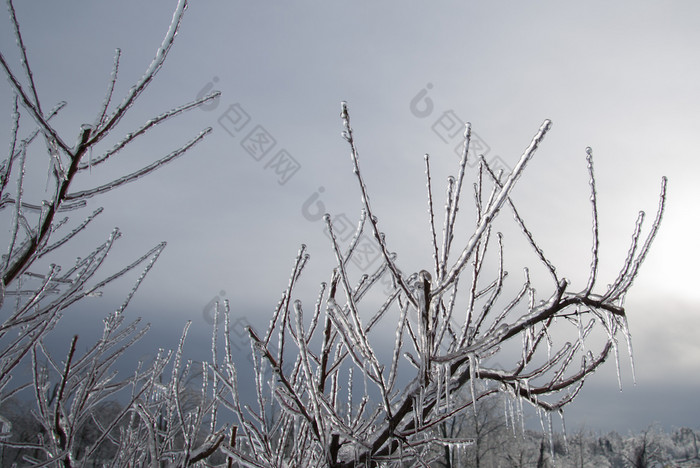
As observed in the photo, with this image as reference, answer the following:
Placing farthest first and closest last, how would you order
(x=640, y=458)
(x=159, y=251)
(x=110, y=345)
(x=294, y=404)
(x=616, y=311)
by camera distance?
(x=640, y=458) → (x=110, y=345) → (x=159, y=251) → (x=294, y=404) → (x=616, y=311)

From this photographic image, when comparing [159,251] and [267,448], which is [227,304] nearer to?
[159,251]

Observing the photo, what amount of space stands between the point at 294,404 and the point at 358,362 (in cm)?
52

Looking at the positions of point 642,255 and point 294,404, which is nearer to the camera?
point 642,255

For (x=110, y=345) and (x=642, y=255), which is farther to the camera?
(x=110, y=345)

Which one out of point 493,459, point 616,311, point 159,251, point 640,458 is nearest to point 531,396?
point 616,311

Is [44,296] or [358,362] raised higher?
[44,296]

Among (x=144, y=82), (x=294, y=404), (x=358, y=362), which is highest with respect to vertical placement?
(x=144, y=82)

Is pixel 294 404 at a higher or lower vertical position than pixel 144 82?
lower

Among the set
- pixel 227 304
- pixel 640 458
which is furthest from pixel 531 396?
pixel 640 458

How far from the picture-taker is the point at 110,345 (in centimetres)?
349

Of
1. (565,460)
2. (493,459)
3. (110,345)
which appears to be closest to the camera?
(110,345)

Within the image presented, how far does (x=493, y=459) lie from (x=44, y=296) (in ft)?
114

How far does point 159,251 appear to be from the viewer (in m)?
2.94

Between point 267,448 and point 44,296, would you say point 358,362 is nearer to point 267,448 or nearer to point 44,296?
point 267,448
